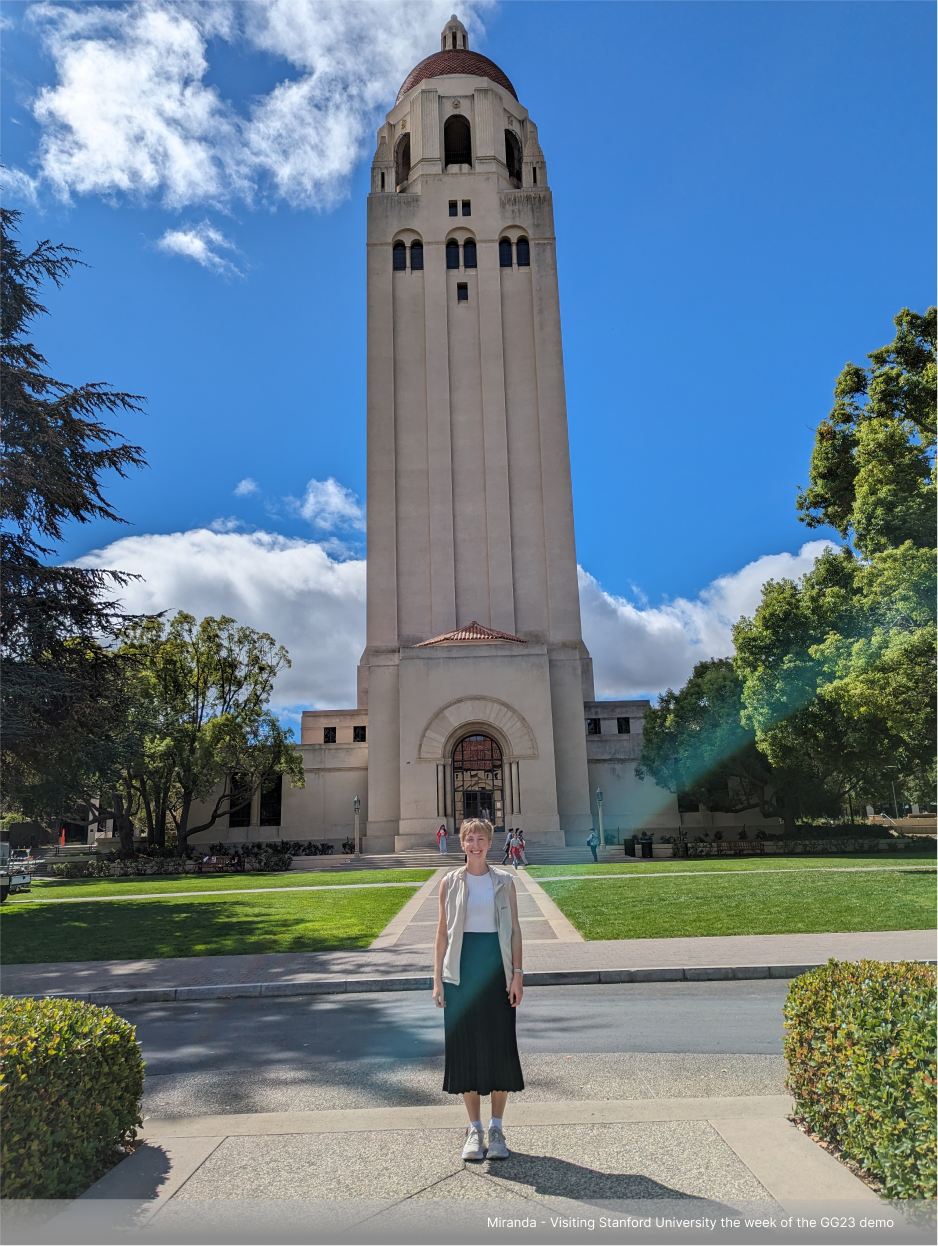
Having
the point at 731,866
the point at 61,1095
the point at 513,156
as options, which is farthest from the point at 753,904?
the point at 513,156

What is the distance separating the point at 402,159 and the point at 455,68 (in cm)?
692

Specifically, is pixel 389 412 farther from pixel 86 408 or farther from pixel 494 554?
pixel 86 408

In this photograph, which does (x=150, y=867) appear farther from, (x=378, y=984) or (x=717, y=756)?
(x=378, y=984)

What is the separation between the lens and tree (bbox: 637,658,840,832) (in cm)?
3791

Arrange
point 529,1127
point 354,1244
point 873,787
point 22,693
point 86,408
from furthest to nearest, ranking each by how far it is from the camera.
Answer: point 873,787
point 86,408
point 22,693
point 529,1127
point 354,1244

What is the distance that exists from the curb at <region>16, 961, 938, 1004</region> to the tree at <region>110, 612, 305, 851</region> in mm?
26494

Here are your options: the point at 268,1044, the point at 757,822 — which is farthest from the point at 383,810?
the point at 268,1044

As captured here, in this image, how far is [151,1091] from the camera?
19.8ft

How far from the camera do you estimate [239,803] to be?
45.2m

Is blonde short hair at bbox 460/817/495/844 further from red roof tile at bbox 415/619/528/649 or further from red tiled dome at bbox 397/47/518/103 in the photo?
red tiled dome at bbox 397/47/518/103

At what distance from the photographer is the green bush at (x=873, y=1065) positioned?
3.69 metres

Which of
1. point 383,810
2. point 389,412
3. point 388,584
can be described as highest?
point 389,412

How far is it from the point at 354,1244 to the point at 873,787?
40.3 meters

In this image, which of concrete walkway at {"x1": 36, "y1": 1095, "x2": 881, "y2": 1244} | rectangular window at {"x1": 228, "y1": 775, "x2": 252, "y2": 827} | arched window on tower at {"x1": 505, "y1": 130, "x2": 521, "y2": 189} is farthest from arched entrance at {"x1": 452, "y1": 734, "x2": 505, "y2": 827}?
arched window on tower at {"x1": 505, "y1": 130, "x2": 521, "y2": 189}
